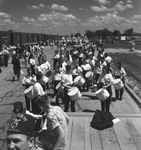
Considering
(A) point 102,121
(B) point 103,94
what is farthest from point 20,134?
(B) point 103,94

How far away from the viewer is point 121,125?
16.6 ft

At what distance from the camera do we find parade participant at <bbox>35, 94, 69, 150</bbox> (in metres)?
2.81

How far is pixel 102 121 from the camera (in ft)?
16.7

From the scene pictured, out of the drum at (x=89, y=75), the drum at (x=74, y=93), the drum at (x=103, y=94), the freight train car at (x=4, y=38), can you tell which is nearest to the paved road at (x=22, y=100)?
the drum at (x=89, y=75)

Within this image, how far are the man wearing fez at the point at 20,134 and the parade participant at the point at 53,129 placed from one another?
3.36 feet

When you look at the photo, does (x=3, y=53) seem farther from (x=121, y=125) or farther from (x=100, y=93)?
(x=121, y=125)

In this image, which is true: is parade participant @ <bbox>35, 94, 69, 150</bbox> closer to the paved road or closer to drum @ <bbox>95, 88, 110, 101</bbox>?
the paved road

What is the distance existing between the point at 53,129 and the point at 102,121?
8.13 ft

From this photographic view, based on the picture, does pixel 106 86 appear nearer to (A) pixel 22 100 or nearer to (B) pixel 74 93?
(B) pixel 74 93

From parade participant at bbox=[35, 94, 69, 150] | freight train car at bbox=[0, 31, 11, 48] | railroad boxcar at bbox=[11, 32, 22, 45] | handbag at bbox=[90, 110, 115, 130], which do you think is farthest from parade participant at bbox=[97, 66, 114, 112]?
railroad boxcar at bbox=[11, 32, 22, 45]

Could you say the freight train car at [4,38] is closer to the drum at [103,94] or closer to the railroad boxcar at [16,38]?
the railroad boxcar at [16,38]

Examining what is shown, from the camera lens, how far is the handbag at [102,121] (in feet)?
16.2

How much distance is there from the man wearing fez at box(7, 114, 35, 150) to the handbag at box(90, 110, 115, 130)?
3331 mm

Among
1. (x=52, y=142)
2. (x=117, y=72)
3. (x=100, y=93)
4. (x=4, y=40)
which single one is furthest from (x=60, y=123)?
(x=4, y=40)
